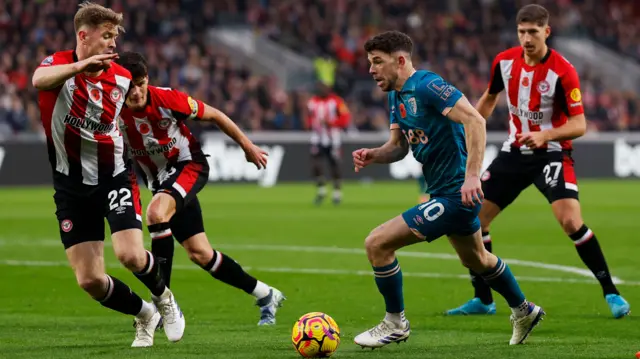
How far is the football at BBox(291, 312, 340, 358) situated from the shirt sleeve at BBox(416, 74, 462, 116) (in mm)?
1478

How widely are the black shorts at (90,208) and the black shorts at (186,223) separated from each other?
1176mm

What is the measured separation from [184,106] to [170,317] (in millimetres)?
1627

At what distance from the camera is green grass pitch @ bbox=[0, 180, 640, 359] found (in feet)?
24.0

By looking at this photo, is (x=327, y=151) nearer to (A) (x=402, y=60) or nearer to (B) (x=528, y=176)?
(B) (x=528, y=176)

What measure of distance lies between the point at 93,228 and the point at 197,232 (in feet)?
4.52

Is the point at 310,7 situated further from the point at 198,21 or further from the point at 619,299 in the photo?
the point at 619,299

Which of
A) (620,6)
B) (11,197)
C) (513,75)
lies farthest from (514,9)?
(513,75)

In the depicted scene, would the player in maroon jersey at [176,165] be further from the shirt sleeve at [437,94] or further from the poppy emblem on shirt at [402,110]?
the shirt sleeve at [437,94]

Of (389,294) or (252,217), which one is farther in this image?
(252,217)

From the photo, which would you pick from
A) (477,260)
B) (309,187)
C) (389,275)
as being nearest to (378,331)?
(389,275)

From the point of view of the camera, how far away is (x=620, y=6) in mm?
45062

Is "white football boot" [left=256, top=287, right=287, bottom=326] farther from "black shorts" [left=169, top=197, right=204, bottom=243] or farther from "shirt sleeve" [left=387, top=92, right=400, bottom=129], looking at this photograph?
"shirt sleeve" [left=387, top=92, right=400, bottom=129]

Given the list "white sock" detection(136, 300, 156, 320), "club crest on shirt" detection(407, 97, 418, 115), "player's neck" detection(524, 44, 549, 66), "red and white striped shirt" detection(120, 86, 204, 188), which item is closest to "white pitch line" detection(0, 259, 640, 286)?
"player's neck" detection(524, 44, 549, 66)

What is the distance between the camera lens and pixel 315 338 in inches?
268
